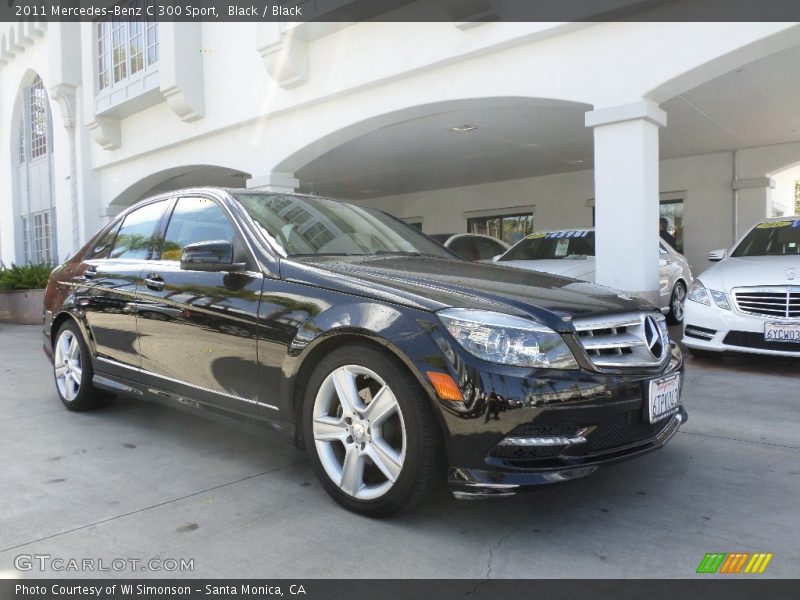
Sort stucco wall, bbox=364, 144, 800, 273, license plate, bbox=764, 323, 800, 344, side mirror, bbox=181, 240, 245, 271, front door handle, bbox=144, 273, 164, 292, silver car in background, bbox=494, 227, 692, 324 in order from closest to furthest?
1. side mirror, bbox=181, 240, 245, 271
2. front door handle, bbox=144, 273, 164, 292
3. license plate, bbox=764, 323, 800, 344
4. silver car in background, bbox=494, 227, 692, 324
5. stucco wall, bbox=364, 144, 800, 273

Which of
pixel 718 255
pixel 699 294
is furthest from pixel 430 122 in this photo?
pixel 699 294

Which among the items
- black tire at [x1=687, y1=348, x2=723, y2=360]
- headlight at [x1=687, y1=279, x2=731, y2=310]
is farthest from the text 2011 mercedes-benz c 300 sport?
black tire at [x1=687, y1=348, x2=723, y2=360]

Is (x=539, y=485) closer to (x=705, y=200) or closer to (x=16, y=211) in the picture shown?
(x=705, y=200)

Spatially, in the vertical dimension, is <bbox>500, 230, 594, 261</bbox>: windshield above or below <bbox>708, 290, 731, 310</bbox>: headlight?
above

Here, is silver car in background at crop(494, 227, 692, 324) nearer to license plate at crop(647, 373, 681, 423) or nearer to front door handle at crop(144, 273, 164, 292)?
license plate at crop(647, 373, 681, 423)

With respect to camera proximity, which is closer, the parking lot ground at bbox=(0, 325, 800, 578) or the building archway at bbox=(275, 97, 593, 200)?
the parking lot ground at bbox=(0, 325, 800, 578)

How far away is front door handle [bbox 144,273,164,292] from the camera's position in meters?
3.72

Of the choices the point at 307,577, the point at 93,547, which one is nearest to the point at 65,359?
the point at 93,547

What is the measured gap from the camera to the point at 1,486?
10.6 feet

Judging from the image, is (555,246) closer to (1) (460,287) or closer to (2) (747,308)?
(2) (747,308)

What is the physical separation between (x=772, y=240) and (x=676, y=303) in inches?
83.3

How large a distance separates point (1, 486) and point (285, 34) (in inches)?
285

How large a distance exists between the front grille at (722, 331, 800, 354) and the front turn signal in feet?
14.1

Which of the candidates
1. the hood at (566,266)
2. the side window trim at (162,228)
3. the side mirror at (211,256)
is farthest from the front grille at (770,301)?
the side window trim at (162,228)
